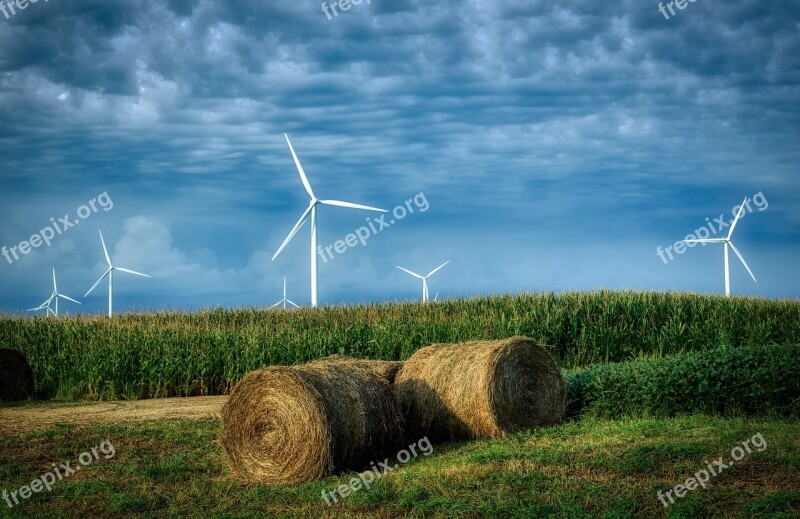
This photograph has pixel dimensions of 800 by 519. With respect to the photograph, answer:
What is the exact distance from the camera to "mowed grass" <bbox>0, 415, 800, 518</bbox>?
8453 mm

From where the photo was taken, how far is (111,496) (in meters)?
9.62

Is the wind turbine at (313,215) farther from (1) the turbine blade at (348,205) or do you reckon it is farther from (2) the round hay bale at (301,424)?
(2) the round hay bale at (301,424)

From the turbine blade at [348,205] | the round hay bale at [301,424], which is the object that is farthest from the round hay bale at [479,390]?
the turbine blade at [348,205]

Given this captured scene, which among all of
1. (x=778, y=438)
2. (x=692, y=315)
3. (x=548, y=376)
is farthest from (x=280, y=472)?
(x=692, y=315)

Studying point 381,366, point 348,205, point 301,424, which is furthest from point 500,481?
point 348,205

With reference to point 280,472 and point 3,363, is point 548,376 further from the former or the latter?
point 3,363

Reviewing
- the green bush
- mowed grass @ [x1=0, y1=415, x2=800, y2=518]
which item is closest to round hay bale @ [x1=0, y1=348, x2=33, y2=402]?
mowed grass @ [x1=0, y1=415, x2=800, y2=518]

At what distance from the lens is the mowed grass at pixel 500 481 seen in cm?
845

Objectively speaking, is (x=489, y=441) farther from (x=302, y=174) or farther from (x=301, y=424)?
(x=302, y=174)

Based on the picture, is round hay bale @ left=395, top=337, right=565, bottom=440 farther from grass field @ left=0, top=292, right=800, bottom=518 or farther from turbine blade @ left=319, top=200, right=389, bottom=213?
turbine blade @ left=319, top=200, right=389, bottom=213

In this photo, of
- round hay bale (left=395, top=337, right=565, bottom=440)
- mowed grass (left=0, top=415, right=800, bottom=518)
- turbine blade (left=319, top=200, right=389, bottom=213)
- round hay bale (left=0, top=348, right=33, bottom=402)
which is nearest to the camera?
mowed grass (left=0, top=415, right=800, bottom=518)

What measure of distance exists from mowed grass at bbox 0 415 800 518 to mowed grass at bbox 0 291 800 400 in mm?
9615

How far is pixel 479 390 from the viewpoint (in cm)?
1252

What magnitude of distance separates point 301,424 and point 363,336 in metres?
12.9
